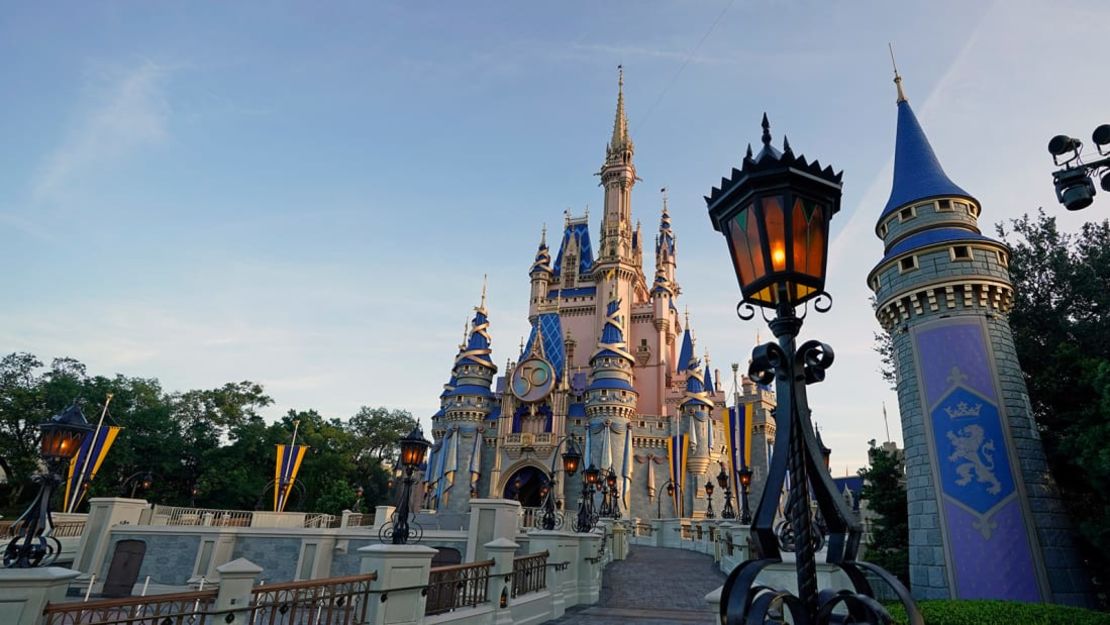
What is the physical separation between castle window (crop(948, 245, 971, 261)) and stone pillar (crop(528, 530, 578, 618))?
557 inches

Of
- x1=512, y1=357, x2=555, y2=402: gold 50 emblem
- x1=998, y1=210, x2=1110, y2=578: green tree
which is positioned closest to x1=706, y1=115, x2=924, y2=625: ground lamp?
x1=998, y1=210, x2=1110, y2=578: green tree

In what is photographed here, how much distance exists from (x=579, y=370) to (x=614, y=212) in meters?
16.2

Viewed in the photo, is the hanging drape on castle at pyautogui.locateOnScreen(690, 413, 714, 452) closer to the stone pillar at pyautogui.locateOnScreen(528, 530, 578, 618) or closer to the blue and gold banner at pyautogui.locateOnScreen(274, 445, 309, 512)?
the blue and gold banner at pyautogui.locateOnScreen(274, 445, 309, 512)

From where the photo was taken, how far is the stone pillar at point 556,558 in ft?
39.5

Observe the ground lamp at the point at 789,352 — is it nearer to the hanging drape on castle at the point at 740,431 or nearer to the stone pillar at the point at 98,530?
the hanging drape on castle at the point at 740,431

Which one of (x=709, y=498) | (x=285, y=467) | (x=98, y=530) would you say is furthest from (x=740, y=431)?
(x=98, y=530)

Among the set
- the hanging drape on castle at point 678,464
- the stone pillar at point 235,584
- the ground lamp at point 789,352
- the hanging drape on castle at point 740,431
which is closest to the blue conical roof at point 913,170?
the hanging drape on castle at point 740,431

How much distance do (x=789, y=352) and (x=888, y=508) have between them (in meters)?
22.0

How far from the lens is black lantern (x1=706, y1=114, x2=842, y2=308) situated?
9.95ft

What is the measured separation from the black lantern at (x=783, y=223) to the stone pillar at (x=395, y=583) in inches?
262

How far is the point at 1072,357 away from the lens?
54.3 feet

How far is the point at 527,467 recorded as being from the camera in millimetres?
42844

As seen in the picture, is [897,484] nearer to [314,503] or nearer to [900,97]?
[900,97]

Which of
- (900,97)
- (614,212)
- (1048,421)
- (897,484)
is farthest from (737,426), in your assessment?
(614,212)
